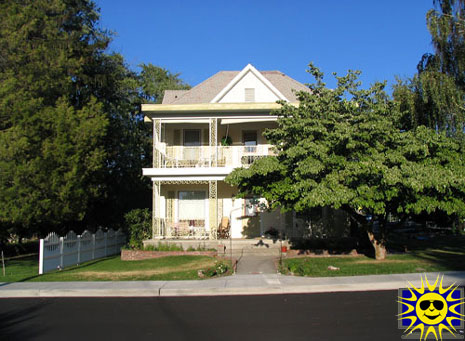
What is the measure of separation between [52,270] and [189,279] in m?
6.01

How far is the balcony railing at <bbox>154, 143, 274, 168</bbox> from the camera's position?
20297 millimetres

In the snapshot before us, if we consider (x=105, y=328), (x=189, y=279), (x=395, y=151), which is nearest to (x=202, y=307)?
(x=105, y=328)

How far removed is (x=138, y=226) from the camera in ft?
64.4

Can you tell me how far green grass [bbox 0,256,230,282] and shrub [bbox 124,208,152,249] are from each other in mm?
1574

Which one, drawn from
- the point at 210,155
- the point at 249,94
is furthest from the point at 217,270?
the point at 249,94

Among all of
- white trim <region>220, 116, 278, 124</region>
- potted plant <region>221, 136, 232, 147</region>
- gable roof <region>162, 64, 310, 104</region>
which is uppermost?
gable roof <region>162, 64, 310, 104</region>

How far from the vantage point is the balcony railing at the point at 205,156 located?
2030 centimetres

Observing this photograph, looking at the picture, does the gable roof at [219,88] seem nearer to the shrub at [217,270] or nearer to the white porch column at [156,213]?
the white porch column at [156,213]

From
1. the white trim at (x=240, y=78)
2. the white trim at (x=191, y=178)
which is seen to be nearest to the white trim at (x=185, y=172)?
the white trim at (x=191, y=178)

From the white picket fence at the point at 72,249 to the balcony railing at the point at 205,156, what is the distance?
15.8 feet

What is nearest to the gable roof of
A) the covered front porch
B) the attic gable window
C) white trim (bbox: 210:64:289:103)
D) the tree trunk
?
white trim (bbox: 210:64:289:103)

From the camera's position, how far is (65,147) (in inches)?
670

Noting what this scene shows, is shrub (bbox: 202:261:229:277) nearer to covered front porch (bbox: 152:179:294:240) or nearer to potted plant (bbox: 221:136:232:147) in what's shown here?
covered front porch (bbox: 152:179:294:240)

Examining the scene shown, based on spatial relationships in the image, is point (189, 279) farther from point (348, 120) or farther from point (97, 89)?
point (97, 89)
